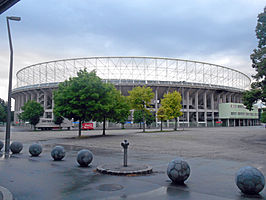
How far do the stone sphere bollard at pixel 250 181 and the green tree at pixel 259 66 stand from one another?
2289 centimetres

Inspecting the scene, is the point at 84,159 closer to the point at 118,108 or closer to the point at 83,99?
the point at 83,99

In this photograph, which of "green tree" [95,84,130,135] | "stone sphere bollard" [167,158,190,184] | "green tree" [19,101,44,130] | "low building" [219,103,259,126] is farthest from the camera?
"low building" [219,103,259,126]

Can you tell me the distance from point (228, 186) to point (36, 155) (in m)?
10.9

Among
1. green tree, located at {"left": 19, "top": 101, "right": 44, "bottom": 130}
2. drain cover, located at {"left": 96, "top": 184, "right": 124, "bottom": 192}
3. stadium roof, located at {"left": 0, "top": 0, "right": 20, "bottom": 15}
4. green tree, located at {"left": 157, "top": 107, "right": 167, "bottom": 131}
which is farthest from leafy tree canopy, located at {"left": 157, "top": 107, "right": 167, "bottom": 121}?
stadium roof, located at {"left": 0, "top": 0, "right": 20, "bottom": 15}

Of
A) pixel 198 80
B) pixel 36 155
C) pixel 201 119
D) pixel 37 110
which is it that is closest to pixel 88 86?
pixel 36 155

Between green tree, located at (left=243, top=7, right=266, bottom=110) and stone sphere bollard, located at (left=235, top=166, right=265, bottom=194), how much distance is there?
22.9m

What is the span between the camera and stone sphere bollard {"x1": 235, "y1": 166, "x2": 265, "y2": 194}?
6270 mm

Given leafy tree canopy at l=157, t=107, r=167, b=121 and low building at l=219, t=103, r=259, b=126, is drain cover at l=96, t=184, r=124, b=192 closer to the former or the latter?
leafy tree canopy at l=157, t=107, r=167, b=121

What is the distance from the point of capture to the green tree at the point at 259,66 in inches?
1054

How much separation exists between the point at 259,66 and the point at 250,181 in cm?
2365

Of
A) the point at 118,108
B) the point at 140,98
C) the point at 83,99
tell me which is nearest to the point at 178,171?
the point at 83,99

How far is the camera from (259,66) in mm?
26688

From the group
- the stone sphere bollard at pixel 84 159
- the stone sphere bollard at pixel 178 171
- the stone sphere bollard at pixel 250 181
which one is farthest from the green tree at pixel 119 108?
the stone sphere bollard at pixel 250 181

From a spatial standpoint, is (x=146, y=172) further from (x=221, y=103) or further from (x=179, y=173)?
(x=221, y=103)
